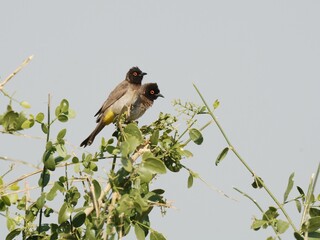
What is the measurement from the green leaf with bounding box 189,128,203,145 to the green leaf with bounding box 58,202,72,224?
2.12 ft

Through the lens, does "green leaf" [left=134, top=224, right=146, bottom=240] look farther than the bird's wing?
No

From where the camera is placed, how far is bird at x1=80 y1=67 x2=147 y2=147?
28.3ft

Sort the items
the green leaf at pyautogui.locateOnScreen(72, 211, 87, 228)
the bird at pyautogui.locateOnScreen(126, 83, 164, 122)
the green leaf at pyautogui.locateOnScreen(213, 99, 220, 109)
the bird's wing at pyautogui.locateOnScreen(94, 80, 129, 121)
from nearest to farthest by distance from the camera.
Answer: the green leaf at pyautogui.locateOnScreen(72, 211, 87, 228) → the green leaf at pyautogui.locateOnScreen(213, 99, 220, 109) → the bird at pyautogui.locateOnScreen(126, 83, 164, 122) → the bird's wing at pyautogui.locateOnScreen(94, 80, 129, 121)

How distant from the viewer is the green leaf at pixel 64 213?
7.90ft

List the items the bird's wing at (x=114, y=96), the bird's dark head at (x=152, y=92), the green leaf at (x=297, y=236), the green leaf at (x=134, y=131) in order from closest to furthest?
the green leaf at (x=297, y=236) → the green leaf at (x=134, y=131) → the bird's dark head at (x=152, y=92) → the bird's wing at (x=114, y=96)

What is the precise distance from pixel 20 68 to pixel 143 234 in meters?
0.77

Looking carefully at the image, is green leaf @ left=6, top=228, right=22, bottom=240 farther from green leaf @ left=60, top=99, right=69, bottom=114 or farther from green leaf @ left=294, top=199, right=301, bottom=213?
green leaf @ left=294, top=199, right=301, bottom=213

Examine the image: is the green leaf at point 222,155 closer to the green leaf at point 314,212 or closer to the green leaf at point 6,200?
the green leaf at point 314,212

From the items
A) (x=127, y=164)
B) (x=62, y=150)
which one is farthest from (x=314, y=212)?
(x=62, y=150)

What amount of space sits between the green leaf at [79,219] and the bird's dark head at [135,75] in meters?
7.03

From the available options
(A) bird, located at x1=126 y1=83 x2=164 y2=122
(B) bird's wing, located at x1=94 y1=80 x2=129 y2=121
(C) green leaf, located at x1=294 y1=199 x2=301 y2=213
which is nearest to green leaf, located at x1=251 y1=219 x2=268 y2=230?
(C) green leaf, located at x1=294 y1=199 x2=301 y2=213

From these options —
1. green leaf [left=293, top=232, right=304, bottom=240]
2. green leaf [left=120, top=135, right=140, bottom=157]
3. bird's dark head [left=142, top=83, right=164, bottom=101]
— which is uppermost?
green leaf [left=120, top=135, right=140, bottom=157]

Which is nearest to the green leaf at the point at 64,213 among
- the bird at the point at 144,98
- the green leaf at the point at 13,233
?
the green leaf at the point at 13,233

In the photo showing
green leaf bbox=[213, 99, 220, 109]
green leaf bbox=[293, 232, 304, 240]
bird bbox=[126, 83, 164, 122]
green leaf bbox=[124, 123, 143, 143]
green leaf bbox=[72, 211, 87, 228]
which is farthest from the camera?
bird bbox=[126, 83, 164, 122]
